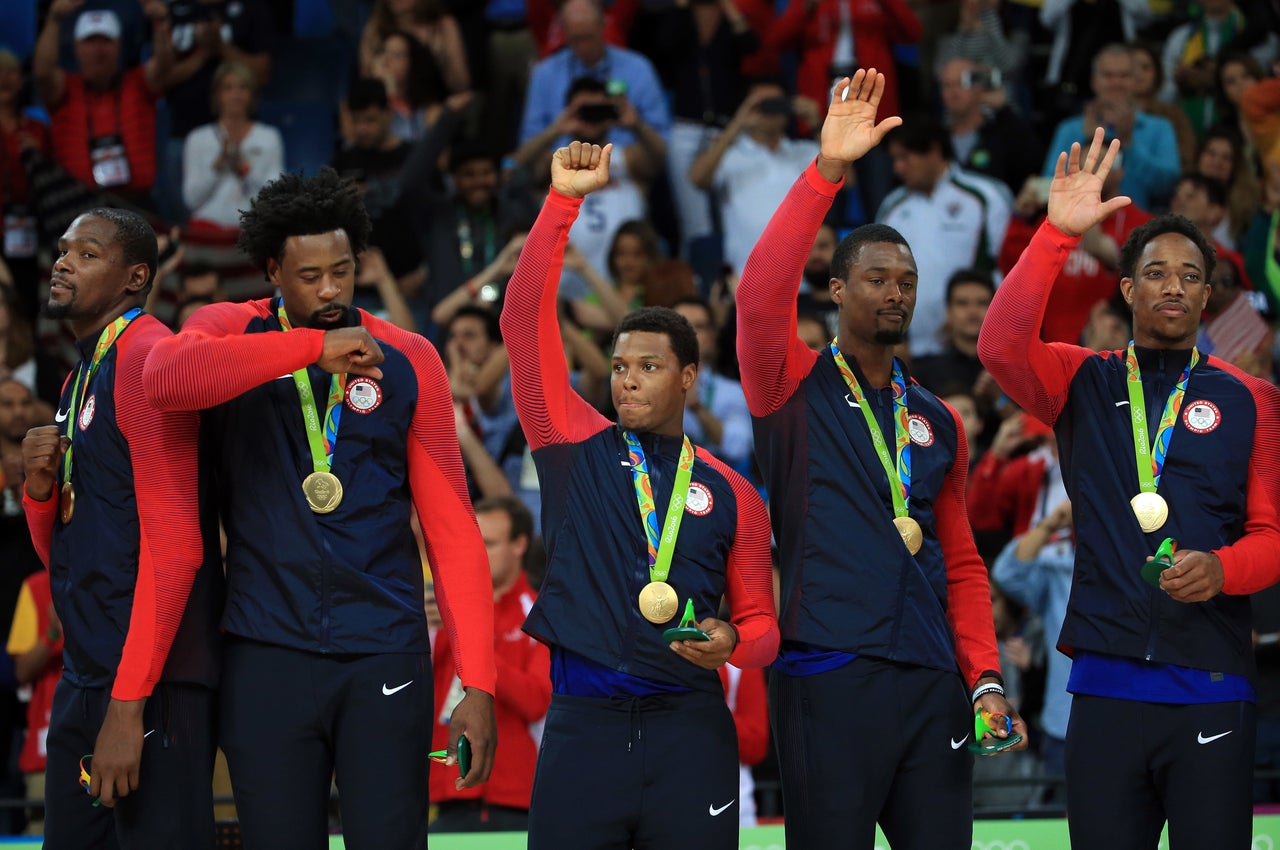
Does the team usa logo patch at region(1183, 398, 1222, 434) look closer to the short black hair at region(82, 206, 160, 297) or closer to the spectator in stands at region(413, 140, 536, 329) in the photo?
the short black hair at region(82, 206, 160, 297)

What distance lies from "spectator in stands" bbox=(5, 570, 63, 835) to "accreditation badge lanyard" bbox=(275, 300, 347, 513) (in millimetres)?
3517

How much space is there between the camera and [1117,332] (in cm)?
818

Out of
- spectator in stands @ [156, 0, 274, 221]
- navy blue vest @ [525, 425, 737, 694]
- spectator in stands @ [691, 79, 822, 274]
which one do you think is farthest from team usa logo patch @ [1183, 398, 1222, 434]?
spectator in stands @ [156, 0, 274, 221]

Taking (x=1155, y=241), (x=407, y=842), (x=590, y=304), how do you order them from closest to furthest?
(x=407, y=842) < (x=1155, y=241) < (x=590, y=304)

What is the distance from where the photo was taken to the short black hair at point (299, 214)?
178 inches

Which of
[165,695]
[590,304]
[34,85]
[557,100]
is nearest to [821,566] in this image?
[165,695]

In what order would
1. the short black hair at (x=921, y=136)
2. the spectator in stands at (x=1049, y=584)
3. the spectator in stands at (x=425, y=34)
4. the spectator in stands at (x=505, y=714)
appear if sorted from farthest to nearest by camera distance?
the spectator in stands at (x=425, y=34), the short black hair at (x=921, y=136), the spectator in stands at (x=1049, y=584), the spectator in stands at (x=505, y=714)

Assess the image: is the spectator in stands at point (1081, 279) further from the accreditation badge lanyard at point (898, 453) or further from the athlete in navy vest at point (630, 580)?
the athlete in navy vest at point (630, 580)

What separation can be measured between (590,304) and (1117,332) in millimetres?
2873

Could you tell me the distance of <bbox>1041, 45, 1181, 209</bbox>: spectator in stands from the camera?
10328 millimetres

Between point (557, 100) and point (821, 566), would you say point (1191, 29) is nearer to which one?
point (557, 100)

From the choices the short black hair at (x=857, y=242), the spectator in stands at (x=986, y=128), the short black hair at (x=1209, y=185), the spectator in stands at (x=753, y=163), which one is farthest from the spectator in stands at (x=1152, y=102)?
the short black hair at (x=857, y=242)

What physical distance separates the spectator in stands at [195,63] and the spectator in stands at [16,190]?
2.84 feet

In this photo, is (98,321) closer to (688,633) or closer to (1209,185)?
(688,633)
